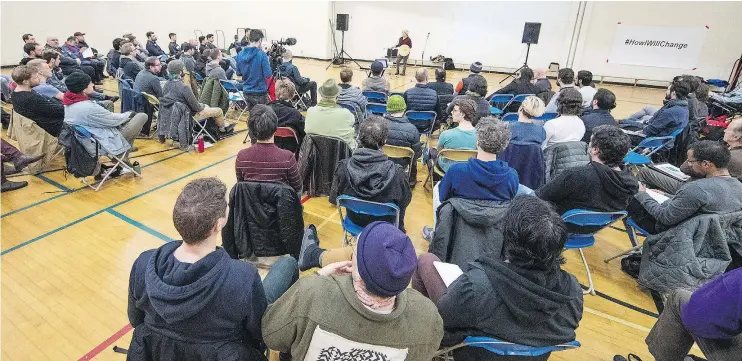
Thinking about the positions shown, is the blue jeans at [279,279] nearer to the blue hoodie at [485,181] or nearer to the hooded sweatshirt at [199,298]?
the hooded sweatshirt at [199,298]

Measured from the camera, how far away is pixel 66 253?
318 centimetres

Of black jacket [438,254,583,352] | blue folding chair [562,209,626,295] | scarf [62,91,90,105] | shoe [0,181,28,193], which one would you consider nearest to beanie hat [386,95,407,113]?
blue folding chair [562,209,626,295]

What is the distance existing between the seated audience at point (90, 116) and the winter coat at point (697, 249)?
526 cm

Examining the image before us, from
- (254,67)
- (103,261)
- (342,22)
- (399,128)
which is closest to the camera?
(103,261)

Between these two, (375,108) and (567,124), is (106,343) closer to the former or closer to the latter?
(567,124)

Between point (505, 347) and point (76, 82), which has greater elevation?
point (76, 82)

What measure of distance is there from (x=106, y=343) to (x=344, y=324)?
2.04 meters

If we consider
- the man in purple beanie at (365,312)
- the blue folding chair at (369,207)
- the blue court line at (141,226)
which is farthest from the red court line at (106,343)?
the man in purple beanie at (365,312)

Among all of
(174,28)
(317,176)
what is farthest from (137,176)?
(174,28)

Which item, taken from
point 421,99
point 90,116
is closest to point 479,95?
point 421,99

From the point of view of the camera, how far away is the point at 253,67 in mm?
5875

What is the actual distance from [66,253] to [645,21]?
49.2 ft

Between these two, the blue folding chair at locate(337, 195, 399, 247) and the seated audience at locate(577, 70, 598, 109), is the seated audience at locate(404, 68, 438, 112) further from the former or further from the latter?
the blue folding chair at locate(337, 195, 399, 247)

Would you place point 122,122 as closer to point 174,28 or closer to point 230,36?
point 174,28
